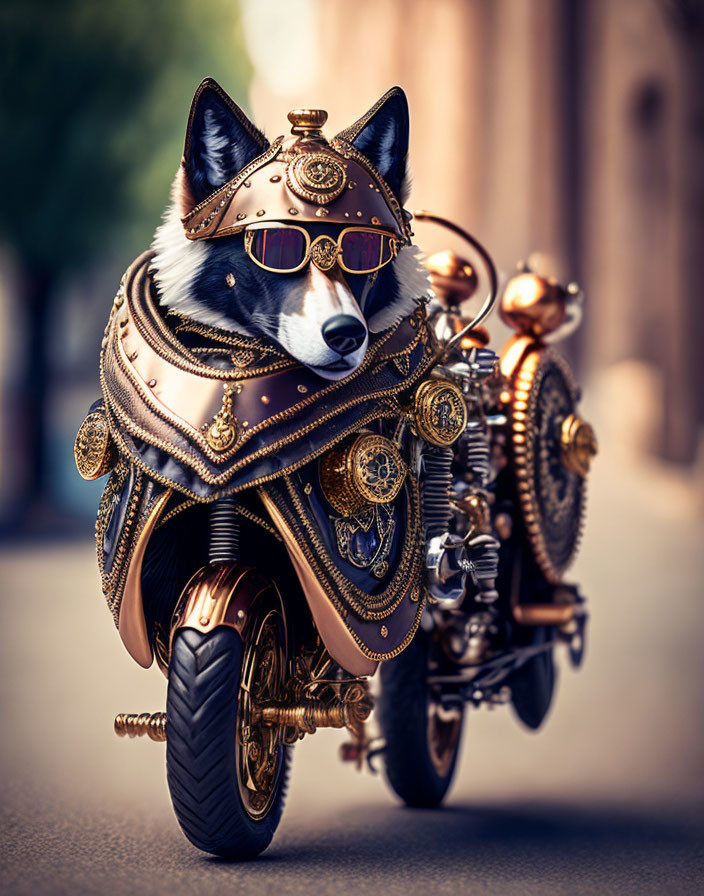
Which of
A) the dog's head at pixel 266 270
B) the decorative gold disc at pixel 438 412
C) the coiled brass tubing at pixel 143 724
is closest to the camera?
the dog's head at pixel 266 270

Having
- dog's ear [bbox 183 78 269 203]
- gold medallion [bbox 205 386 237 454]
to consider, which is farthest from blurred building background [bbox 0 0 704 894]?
dog's ear [bbox 183 78 269 203]

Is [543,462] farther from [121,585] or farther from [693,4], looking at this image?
[693,4]

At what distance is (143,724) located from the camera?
3.71 metres

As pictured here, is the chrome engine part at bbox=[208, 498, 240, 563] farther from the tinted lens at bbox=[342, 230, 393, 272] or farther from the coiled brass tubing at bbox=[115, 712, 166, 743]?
the tinted lens at bbox=[342, 230, 393, 272]

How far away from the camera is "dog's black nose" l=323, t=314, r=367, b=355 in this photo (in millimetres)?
3527

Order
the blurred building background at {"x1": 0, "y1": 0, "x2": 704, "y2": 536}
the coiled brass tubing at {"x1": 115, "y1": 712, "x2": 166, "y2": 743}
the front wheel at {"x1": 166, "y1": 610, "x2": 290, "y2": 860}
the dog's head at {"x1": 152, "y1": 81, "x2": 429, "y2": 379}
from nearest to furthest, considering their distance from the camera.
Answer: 1. the front wheel at {"x1": 166, "y1": 610, "x2": 290, "y2": 860}
2. the dog's head at {"x1": 152, "y1": 81, "x2": 429, "y2": 379}
3. the coiled brass tubing at {"x1": 115, "y1": 712, "x2": 166, "y2": 743}
4. the blurred building background at {"x1": 0, "y1": 0, "x2": 704, "y2": 536}

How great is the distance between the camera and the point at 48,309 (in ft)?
44.5

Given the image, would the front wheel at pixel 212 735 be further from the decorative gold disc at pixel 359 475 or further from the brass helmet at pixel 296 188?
the brass helmet at pixel 296 188

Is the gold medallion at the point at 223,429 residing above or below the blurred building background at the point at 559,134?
below

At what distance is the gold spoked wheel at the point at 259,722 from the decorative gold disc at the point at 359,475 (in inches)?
15.2

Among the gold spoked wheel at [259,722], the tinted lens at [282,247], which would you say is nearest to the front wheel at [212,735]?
the gold spoked wheel at [259,722]

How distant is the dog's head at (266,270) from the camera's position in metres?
3.59

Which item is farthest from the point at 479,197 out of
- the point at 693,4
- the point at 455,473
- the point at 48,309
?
the point at 455,473

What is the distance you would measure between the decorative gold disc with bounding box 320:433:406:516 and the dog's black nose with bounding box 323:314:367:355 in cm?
29
